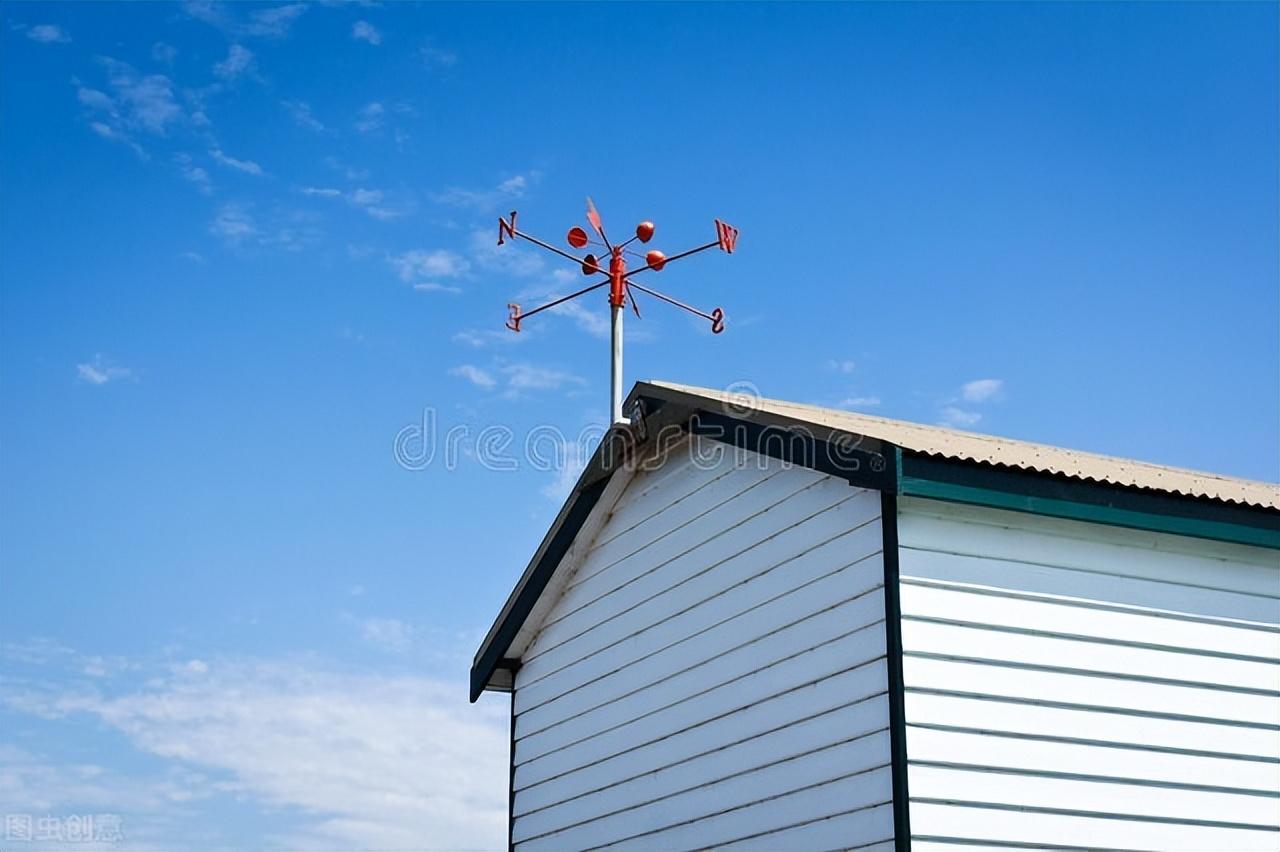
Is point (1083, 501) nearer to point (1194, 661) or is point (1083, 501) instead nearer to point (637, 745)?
point (1194, 661)

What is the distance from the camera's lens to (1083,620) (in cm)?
988

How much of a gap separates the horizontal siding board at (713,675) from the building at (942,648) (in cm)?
3

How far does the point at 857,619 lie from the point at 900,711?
0.78m

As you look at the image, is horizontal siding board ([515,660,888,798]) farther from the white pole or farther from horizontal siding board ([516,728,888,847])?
the white pole

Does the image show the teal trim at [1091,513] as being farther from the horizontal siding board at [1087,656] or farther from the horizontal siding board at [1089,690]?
the horizontal siding board at [1089,690]

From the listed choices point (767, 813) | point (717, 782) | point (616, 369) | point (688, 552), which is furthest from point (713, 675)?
point (616, 369)

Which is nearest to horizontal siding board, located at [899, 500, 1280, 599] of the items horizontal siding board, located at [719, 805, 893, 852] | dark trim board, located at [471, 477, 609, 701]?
horizontal siding board, located at [719, 805, 893, 852]

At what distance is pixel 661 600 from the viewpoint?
12.1 metres

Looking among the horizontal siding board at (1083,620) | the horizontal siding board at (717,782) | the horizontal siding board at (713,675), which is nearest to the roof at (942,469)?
the horizontal siding board at (1083,620)

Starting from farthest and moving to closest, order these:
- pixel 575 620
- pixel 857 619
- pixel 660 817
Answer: pixel 575 620 → pixel 660 817 → pixel 857 619

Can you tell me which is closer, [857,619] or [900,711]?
[900,711]

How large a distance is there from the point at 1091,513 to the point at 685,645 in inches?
126

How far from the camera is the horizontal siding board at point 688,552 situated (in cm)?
1058

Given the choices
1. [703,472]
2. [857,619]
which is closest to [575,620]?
[703,472]
